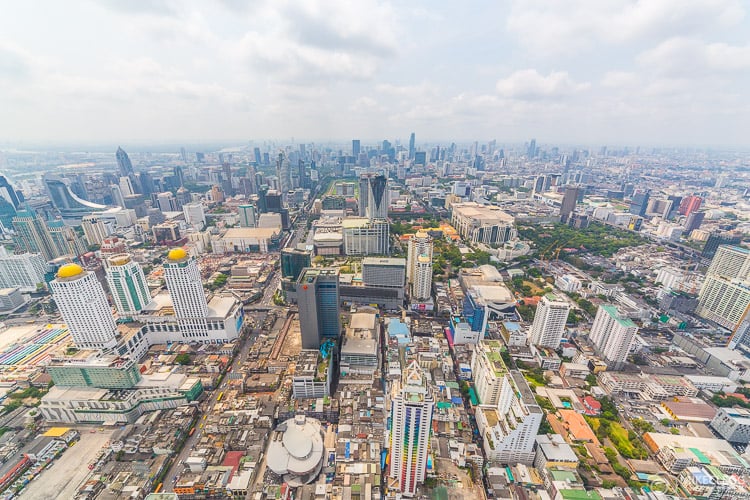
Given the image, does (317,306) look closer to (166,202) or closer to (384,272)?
(384,272)

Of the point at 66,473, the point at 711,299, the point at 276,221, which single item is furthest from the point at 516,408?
the point at 276,221

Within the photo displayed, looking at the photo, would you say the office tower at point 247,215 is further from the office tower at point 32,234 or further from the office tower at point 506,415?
the office tower at point 506,415

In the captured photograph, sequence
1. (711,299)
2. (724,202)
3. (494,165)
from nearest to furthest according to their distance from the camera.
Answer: (711,299)
(724,202)
(494,165)

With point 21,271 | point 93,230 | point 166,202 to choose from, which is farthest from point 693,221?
point 166,202

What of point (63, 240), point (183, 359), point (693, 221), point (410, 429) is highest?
point (410, 429)

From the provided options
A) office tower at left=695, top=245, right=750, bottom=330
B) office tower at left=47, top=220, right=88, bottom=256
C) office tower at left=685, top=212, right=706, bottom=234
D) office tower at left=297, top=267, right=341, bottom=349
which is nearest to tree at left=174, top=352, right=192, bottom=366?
office tower at left=297, top=267, right=341, bottom=349

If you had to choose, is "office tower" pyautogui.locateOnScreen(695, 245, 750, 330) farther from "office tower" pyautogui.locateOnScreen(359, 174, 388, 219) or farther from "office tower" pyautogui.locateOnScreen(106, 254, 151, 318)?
"office tower" pyautogui.locateOnScreen(106, 254, 151, 318)

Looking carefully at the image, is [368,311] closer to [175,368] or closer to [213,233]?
[175,368]

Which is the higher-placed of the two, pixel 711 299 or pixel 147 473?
pixel 711 299
